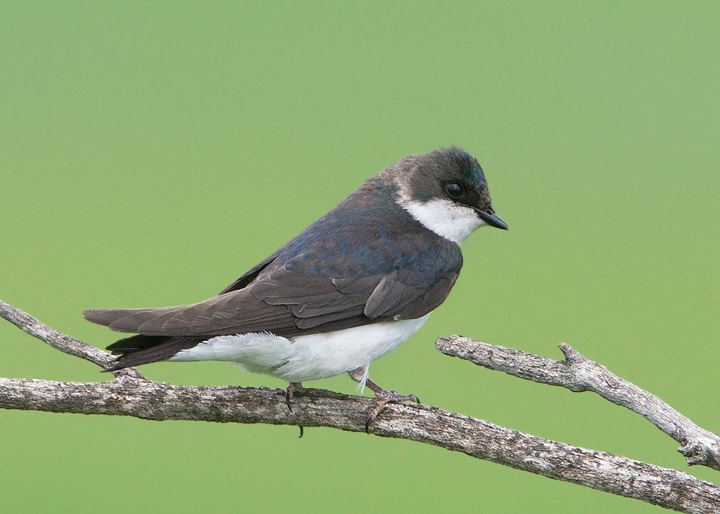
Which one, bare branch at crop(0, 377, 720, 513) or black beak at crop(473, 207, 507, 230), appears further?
black beak at crop(473, 207, 507, 230)

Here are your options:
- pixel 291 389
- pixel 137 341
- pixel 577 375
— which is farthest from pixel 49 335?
pixel 577 375

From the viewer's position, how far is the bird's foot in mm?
4457

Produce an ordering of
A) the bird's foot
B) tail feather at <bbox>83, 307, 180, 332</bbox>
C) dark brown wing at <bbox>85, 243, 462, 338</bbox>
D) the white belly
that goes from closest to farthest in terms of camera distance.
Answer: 1. tail feather at <bbox>83, 307, 180, 332</bbox>
2. dark brown wing at <bbox>85, 243, 462, 338</bbox>
3. the white belly
4. the bird's foot

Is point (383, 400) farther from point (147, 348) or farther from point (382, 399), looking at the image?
point (147, 348)

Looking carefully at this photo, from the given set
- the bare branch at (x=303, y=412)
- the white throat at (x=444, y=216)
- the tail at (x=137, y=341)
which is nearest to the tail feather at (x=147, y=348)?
the tail at (x=137, y=341)

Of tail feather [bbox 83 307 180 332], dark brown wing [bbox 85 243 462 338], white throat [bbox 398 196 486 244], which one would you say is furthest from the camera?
white throat [bbox 398 196 486 244]

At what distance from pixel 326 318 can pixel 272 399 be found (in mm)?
585

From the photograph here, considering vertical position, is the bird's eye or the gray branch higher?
the bird's eye

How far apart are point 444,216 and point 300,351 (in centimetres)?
141

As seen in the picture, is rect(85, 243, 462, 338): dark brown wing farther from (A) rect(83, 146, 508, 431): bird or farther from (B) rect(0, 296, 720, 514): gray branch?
(B) rect(0, 296, 720, 514): gray branch

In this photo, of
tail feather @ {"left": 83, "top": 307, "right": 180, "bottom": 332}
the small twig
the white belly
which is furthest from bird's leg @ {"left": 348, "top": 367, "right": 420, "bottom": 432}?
the small twig

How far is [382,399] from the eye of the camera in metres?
4.51

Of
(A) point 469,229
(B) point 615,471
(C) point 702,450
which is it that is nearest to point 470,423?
(B) point 615,471

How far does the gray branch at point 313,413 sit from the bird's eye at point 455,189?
4.69ft
